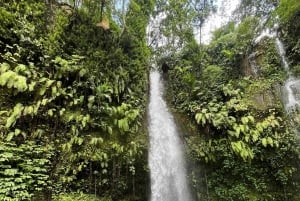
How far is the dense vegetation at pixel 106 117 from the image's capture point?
19.6ft

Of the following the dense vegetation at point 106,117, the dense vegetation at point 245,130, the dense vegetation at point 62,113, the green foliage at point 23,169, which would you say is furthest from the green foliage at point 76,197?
the dense vegetation at point 245,130

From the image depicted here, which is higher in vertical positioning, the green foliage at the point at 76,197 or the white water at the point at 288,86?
the white water at the point at 288,86

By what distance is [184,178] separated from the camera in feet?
24.4

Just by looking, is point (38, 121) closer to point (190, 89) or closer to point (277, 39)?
point (190, 89)

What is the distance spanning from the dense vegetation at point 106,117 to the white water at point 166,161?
29cm

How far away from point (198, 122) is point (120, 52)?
11.6ft

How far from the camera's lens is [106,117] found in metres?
6.91

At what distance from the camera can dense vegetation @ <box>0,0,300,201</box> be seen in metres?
5.98

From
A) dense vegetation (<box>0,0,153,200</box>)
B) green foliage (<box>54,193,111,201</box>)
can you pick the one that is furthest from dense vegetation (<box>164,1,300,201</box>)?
green foliage (<box>54,193,111,201</box>)

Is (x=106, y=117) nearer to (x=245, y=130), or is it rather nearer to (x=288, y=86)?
(x=245, y=130)

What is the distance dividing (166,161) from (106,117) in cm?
226

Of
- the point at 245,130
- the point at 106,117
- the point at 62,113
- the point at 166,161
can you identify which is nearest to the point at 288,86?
the point at 245,130

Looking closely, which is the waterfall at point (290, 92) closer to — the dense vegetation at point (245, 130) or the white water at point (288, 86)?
the white water at point (288, 86)

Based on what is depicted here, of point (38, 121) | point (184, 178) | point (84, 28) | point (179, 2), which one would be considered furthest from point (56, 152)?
point (179, 2)
